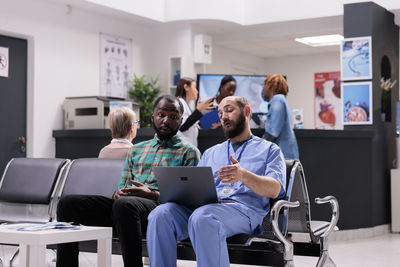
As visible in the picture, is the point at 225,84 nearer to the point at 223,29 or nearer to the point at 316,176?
the point at 316,176

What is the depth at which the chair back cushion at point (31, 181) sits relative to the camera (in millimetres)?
4164

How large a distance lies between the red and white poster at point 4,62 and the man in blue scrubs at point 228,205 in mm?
4058

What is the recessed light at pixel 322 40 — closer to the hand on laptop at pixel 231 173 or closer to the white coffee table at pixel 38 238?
the hand on laptop at pixel 231 173

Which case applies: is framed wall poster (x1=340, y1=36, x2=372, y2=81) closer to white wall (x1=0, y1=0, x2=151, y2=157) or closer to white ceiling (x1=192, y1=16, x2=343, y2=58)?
white ceiling (x1=192, y1=16, x2=343, y2=58)

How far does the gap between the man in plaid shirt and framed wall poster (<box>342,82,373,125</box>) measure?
11.5 feet

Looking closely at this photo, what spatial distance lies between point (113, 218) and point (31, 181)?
4.02 ft

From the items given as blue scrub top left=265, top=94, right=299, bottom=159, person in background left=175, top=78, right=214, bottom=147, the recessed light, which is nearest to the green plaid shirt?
person in background left=175, top=78, right=214, bottom=147

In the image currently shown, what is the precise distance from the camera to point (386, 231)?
6.77 meters

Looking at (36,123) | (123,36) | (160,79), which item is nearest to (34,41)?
(36,123)

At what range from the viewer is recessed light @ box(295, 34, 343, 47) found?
9.32m

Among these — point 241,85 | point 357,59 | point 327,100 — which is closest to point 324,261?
point 357,59

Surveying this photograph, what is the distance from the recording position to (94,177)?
398 cm

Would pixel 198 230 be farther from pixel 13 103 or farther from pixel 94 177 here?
pixel 13 103

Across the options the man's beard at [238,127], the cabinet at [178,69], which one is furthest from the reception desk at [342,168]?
the man's beard at [238,127]
